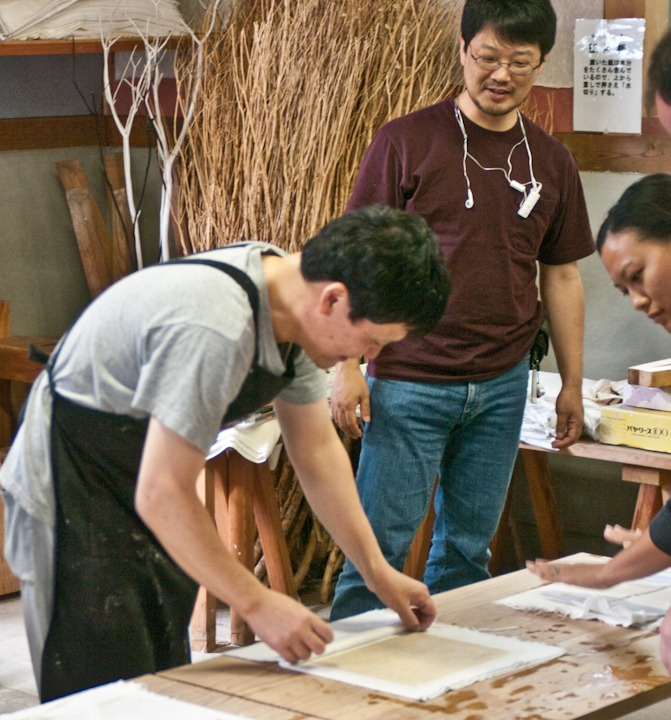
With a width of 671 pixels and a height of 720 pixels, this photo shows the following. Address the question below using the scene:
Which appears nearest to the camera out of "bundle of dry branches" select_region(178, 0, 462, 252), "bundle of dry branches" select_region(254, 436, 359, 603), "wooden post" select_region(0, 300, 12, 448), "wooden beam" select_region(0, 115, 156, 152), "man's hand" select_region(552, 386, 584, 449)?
"man's hand" select_region(552, 386, 584, 449)

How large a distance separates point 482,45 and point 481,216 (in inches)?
15.2

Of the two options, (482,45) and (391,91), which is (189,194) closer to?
(391,91)

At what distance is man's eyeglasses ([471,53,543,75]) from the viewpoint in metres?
2.26

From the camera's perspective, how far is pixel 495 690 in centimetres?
144

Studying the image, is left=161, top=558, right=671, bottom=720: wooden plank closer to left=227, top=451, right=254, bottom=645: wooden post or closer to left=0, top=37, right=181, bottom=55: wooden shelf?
left=227, top=451, right=254, bottom=645: wooden post

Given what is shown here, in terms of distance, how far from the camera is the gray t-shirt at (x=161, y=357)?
1320 mm

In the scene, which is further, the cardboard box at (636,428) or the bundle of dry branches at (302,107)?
the bundle of dry branches at (302,107)

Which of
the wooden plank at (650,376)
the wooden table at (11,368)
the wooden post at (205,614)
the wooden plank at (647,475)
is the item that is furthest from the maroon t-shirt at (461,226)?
the wooden table at (11,368)

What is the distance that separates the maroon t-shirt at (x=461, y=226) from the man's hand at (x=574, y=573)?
0.52 meters

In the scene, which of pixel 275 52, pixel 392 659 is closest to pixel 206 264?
pixel 392 659

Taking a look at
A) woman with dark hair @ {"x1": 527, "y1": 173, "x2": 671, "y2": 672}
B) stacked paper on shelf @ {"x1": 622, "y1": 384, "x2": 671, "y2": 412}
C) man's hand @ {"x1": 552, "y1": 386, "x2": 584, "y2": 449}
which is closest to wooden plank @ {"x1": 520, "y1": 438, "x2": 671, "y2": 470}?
stacked paper on shelf @ {"x1": 622, "y1": 384, "x2": 671, "y2": 412}

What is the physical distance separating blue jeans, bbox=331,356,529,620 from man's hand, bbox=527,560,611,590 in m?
0.43

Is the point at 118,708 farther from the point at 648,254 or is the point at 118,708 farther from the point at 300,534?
the point at 300,534

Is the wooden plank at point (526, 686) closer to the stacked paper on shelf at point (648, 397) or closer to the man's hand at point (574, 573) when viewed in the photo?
the man's hand at point (574, 573)
